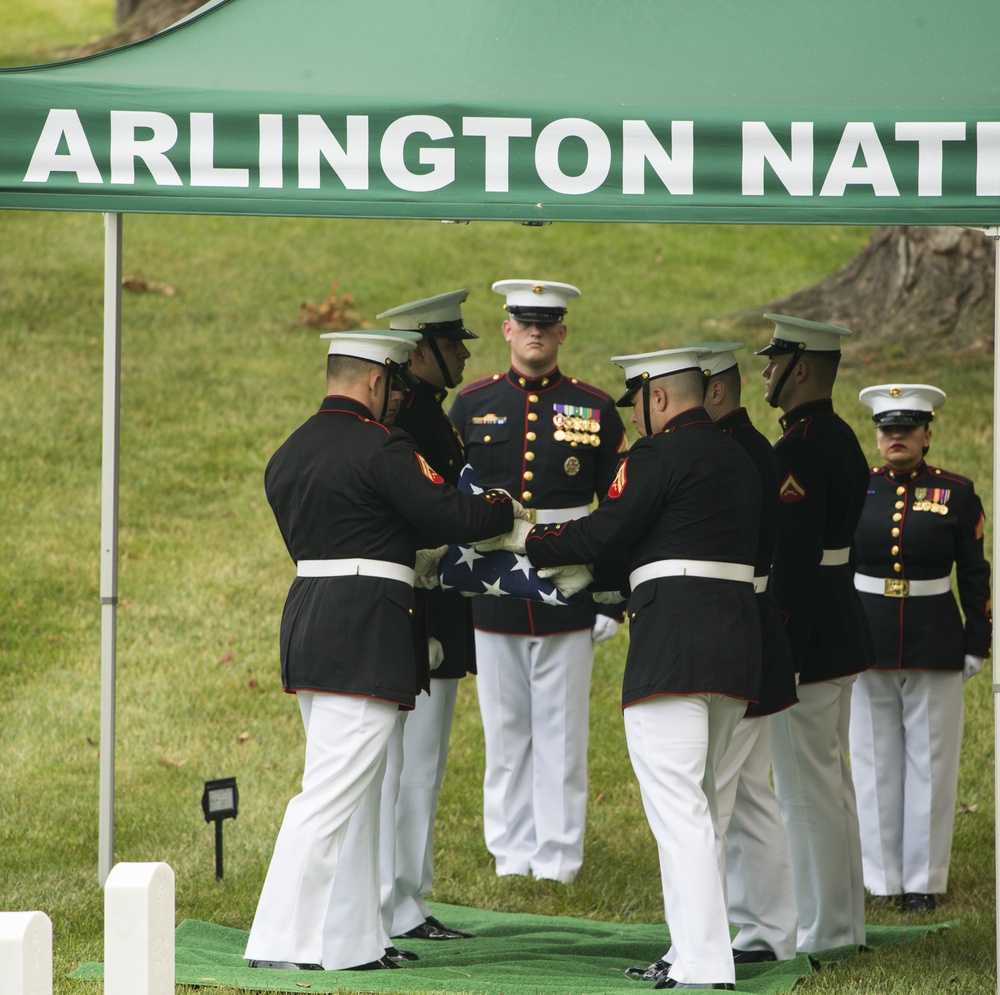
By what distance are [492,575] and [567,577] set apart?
265 mm

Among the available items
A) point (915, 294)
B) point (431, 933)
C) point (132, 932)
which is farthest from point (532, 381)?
point (915, 294)

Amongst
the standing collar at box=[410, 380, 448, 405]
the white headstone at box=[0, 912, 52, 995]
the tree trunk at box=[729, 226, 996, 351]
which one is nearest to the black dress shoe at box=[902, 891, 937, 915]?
the standing collar at box=[410, 380, 448, 405]

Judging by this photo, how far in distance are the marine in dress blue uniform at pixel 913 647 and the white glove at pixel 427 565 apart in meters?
2.12

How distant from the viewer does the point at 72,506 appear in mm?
11320

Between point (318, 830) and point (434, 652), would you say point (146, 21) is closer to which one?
point (434, 652)

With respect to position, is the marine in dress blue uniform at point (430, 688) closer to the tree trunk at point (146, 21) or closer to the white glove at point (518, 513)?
the white glove at point (518, 513)

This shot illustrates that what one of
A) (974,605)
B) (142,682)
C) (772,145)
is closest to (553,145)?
(772,145)

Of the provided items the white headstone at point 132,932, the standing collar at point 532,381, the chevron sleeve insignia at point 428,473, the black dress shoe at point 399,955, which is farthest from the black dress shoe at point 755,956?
the white headstone at point 132,932

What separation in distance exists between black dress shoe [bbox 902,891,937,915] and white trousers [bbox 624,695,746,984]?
6.30 feet

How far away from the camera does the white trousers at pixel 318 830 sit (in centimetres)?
496

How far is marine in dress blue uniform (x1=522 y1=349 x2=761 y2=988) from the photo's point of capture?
480 centimetres

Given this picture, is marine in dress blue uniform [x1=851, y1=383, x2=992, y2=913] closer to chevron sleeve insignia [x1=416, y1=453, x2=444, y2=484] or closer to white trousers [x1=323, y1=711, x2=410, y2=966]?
chevron sleeve insignia [x1=416, y1=453, x2=444, y2=484]

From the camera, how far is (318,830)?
4.97 metres

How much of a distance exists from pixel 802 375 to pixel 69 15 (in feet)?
82.1
